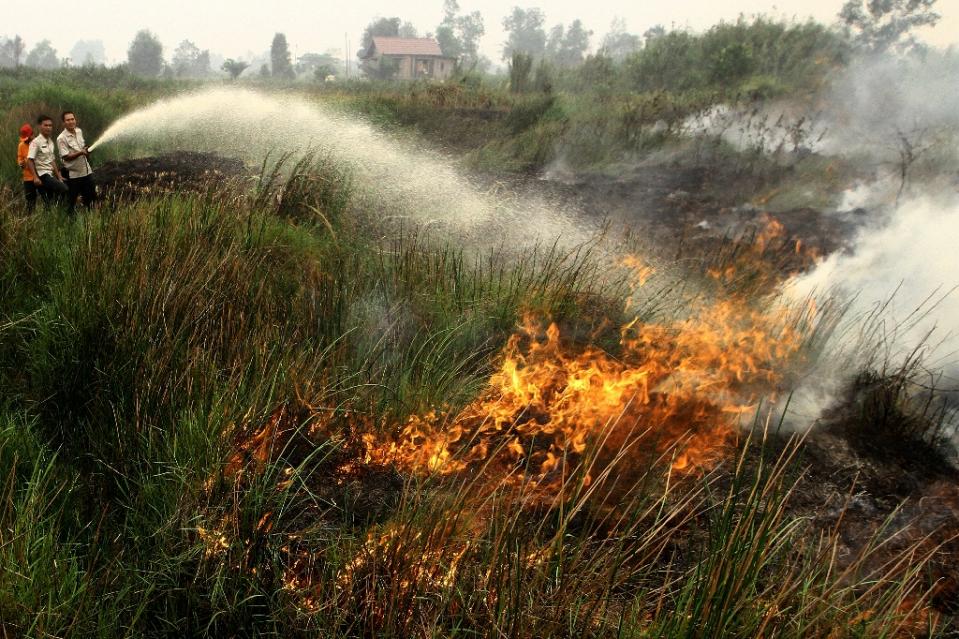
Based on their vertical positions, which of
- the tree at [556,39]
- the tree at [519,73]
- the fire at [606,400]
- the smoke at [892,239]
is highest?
the tree at [556,39]

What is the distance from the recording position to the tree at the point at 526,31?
10012 cm

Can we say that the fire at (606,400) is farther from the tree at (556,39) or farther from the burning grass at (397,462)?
the tree at (556,39)

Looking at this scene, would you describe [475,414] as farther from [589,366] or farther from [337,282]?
[337,282]

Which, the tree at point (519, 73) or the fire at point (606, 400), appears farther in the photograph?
the tree at point (519, 73)

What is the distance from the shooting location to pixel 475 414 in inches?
127

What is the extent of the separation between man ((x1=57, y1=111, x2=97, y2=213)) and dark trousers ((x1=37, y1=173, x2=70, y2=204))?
11 cm

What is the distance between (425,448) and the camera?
2.89m

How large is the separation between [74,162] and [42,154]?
33 centimetres

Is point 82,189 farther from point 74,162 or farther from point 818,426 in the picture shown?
point 818,426

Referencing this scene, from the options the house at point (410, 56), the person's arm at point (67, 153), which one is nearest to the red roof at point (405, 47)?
the house at point (410, 56)

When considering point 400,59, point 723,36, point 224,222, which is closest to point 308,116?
point 224,222

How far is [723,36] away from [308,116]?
1460 centimetres

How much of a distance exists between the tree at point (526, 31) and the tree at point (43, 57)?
68122mm

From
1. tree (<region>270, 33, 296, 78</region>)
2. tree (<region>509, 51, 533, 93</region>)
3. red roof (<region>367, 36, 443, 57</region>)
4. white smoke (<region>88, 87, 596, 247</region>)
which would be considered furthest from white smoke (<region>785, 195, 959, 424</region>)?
tree (<region>270, 33, 296, 78</region>)
